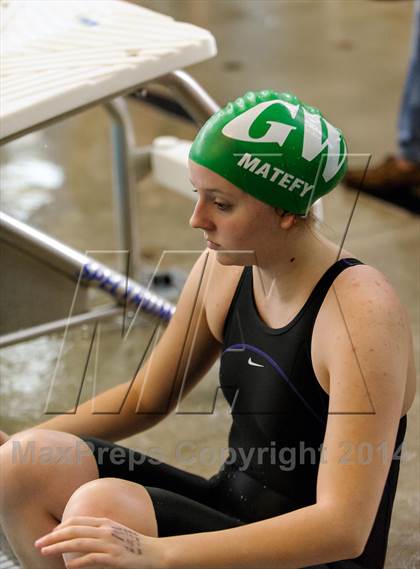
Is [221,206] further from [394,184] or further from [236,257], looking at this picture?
[394,184]

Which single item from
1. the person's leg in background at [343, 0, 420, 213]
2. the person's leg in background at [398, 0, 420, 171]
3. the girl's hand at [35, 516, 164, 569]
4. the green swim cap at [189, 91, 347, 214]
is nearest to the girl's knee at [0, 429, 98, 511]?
the girl's hand at [35, 516, 164, 569]

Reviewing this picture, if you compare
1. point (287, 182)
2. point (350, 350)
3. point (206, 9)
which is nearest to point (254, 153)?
point (287, 182)

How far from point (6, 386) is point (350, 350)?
1637 mm

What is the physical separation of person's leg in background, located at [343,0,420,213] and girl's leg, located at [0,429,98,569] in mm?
2589

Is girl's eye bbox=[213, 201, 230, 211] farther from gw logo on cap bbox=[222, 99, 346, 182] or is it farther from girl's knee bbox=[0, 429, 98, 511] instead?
girl's knee bbox=[0, 429, 98, 511]

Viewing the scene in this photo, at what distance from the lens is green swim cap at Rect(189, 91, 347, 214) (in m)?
1.39

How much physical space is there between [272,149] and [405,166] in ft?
8.98

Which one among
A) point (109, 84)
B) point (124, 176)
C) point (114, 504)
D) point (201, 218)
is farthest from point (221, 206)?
point (124, 176)

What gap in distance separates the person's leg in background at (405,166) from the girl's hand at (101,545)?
9.06 ft

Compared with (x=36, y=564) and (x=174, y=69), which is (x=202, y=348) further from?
(x=174, y=69)

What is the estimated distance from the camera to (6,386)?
2805 mm

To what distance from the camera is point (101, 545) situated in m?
1.29

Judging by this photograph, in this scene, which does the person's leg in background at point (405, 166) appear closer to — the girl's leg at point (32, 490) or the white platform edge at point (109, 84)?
the white platform edge at point (109, 84)

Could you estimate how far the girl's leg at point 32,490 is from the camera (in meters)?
1.51
